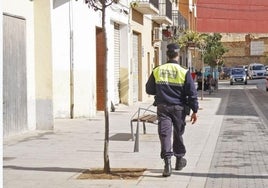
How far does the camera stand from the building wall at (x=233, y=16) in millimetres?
69750

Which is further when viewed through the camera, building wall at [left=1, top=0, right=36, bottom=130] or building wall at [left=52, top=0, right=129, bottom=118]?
building wall at [left=52, top=0, right=129, bottom=118]

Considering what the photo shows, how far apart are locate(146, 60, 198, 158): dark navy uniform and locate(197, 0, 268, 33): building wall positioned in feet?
201

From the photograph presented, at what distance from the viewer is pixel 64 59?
19500mm

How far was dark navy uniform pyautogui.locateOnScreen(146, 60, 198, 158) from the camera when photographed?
925cm

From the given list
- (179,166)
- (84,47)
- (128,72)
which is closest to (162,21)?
(128,72)

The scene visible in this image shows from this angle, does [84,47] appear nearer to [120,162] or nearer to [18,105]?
[18,105]

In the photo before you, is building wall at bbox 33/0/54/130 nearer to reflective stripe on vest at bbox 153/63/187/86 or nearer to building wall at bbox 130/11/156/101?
reflective stripe on vest at bbox 153/63/187/86

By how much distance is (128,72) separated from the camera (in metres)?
27.0

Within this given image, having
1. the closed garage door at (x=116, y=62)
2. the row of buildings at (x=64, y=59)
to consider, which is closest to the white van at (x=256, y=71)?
the row of buildings at (x=64, y=59)

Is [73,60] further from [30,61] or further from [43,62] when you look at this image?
[30,61]

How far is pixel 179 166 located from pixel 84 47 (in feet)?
36.0

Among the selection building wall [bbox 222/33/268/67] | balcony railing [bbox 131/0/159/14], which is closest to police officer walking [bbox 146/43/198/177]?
balcony railing [bbox 131/0/159/14]

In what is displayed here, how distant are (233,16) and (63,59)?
176ft

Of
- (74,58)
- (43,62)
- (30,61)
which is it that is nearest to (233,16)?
(74,58)
